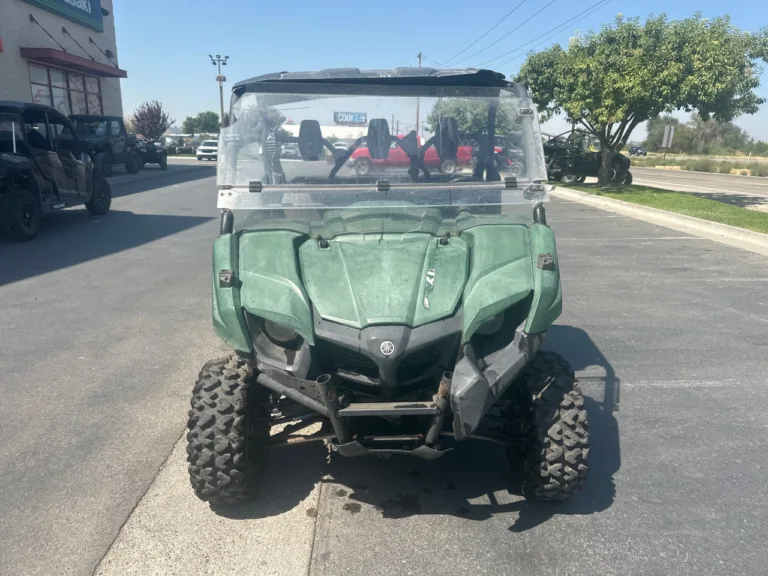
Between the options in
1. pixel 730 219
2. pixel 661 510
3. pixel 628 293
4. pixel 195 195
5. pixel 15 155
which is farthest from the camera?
pixel 195 195

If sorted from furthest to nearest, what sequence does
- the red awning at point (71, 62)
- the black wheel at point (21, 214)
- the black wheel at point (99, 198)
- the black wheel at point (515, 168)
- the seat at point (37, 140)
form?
the red awning at point (71, 62)
the black wheel at point (99, 198)
the seat at point (37, 140)
the black wheel at point (21, 214)
the black wheel at point (515, 168)

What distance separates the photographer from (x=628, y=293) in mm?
7469

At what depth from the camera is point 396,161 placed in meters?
3.75

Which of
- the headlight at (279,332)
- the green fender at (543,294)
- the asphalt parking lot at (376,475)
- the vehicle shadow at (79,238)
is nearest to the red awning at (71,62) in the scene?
the vehicle shadow at (79,238)

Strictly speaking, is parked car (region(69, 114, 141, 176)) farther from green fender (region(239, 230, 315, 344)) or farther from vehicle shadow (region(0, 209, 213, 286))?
green fender (region(239, 230, 315, 344))

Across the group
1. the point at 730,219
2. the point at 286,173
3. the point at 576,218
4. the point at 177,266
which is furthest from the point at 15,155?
the point at 730,219

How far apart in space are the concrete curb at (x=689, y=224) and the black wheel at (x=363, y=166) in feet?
19.8

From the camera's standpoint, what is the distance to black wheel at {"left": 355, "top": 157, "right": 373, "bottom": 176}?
3752 mm

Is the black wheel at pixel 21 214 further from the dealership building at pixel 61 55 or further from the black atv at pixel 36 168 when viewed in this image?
the dealership building at pixel 61 55

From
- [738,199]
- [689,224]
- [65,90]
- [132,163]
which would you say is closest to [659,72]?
[738,199]

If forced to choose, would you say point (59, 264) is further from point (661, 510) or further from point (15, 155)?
point (661, 510)

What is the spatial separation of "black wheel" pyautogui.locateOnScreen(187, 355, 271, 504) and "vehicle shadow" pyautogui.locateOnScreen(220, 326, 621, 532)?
24cm

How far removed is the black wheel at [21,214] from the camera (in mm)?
9789

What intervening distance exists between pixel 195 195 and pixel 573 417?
16755mm
